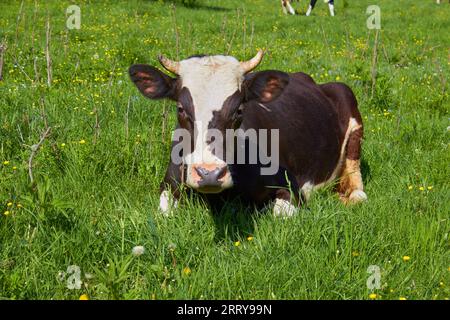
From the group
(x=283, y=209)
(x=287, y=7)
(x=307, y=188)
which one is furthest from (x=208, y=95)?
(x=287, y=7)

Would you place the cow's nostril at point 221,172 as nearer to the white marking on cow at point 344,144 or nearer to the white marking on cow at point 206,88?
the white marking on cow at point 206,88

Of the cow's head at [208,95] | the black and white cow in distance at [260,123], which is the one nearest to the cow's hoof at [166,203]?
the black and white cow in distance at [260,123]

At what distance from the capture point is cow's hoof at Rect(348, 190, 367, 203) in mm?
5134

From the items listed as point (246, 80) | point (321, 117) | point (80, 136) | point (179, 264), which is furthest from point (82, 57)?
point (179, 264)

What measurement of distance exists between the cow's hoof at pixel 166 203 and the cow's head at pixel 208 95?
0.44 m

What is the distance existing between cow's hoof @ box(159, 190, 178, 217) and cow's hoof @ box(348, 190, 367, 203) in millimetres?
1600

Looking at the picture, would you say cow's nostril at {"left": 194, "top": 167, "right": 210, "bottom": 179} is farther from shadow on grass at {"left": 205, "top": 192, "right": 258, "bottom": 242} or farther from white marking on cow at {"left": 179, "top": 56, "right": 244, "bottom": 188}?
shadow on grass at {"left": 205, "top": 192, "right": 258, "bottom": 242}

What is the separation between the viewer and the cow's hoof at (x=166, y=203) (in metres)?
4.38

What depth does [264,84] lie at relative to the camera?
4.54 meters

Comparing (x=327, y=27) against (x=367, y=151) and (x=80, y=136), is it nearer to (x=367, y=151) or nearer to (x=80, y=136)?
(x=367, y=151)

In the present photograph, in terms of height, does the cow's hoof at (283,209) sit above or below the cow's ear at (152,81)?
below

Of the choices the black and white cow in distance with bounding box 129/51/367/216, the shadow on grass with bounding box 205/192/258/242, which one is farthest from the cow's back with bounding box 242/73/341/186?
the shadow on grass with bounding box 205/192/258/242

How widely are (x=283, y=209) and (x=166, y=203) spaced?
3.02 ft

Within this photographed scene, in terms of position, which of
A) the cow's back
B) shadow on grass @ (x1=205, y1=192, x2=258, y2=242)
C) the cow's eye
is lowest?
shadow on grass @ (x1=205, y1=192, x2=258, y2=242)
